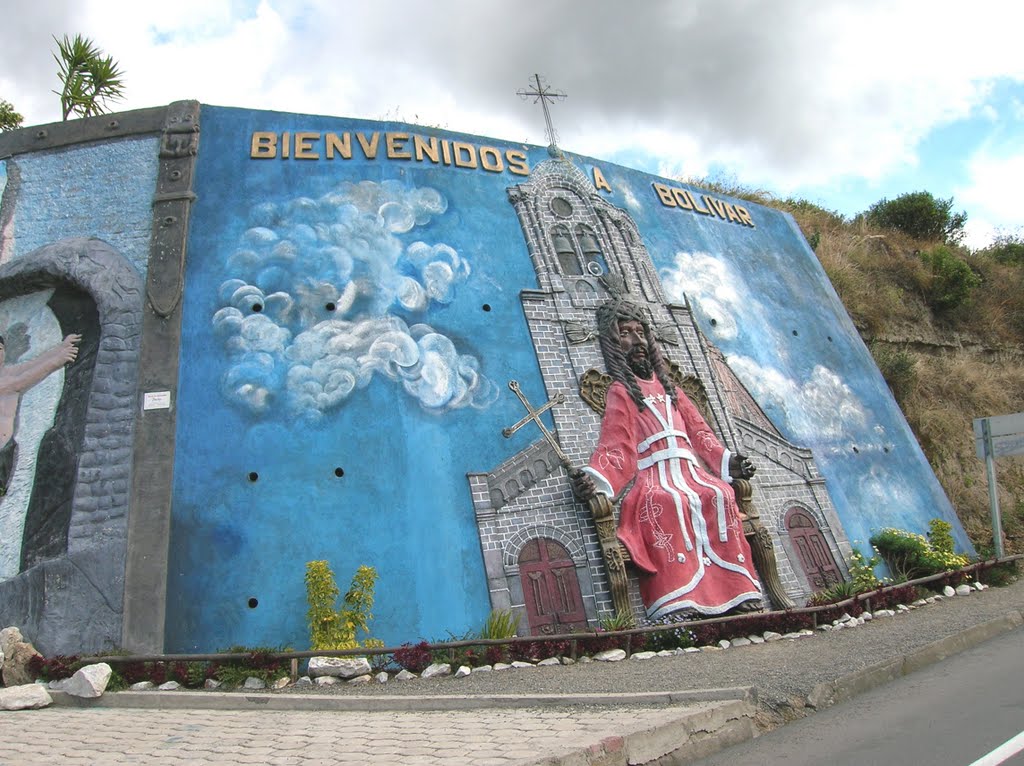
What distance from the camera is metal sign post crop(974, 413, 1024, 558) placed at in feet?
44.0

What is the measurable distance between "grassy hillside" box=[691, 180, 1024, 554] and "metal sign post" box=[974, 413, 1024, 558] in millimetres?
1906

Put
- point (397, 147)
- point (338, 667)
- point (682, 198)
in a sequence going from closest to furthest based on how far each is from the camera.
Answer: point (338, 667) < point (397, 147) < point (682, 198)

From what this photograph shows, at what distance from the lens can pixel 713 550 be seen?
11000mm

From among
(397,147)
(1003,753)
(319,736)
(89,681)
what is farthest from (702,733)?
(397,147)

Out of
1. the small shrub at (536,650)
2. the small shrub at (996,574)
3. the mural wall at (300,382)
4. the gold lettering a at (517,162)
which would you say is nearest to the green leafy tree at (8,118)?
the mural wall at (300,382)

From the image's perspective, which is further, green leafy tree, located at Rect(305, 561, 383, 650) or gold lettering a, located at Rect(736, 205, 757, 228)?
gold lettering a, located at Rect(736, 205, 757, 228)

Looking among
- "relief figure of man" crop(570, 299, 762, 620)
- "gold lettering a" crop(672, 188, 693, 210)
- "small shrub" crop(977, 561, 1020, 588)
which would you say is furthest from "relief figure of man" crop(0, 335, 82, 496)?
"small shrub" crop(977, 561, 1020, 588)

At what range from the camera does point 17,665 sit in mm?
8828

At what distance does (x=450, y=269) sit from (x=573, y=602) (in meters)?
5.73

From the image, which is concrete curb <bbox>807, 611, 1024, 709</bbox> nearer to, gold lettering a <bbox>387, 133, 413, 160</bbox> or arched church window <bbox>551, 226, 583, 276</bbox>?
arched church window <bbox>551, 226, 583, 276</bbox>

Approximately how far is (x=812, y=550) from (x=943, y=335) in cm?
1120

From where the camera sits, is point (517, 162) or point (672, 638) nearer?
point (672, 638)

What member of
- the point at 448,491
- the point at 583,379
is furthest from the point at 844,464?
the point at 448,491

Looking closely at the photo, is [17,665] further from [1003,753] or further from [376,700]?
[1003,753]
